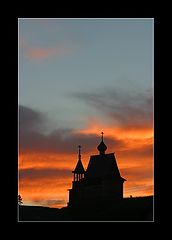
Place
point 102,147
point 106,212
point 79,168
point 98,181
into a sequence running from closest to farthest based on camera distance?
point 106,212 → point 98,181 → point 102,147 → point 79,168

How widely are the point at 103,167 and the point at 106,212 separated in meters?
9.44

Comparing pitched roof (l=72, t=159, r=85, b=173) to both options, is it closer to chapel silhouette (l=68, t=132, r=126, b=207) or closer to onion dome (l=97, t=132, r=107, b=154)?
chapel silhouette (l=68, t=132, r=126, b=207)

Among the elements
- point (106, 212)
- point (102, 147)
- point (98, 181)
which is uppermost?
point (102, 147)

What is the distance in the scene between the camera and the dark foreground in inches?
1956

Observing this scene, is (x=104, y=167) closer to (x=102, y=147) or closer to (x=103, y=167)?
(x=103, y=167)

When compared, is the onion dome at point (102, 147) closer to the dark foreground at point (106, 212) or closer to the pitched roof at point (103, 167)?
the pitched roof at point (103, 167)

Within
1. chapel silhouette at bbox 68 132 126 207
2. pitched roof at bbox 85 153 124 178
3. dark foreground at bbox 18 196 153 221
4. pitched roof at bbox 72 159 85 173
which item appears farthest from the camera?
pitched roof at bbox 72 159 85 173

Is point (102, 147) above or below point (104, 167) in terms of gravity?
above

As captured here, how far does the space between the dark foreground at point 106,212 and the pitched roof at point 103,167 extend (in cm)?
524

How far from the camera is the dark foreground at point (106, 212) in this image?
163 ft

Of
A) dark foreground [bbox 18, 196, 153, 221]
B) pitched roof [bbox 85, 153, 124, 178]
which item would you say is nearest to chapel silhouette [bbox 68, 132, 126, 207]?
pitched roof [bbox 85, 153, 124, 178]

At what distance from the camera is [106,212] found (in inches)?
2438

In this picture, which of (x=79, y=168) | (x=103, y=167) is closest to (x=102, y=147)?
(x=103, y=167)
